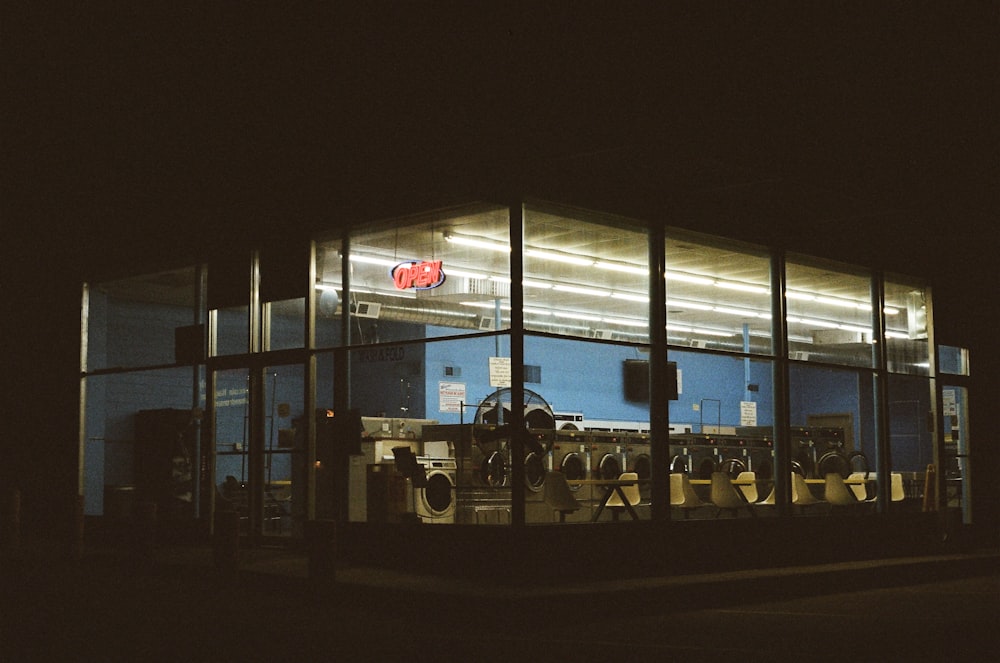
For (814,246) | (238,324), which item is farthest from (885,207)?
(238,324)

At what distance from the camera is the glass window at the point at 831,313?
15406 mm

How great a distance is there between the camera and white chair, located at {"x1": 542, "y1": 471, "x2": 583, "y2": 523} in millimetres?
13000

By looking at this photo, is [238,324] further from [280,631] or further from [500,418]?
[280,631]

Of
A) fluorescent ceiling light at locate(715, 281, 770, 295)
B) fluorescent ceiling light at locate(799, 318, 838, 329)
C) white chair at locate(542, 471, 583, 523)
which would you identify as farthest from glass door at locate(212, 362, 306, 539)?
fluorescent ceiling light at locate(799, 318, 838, 329)

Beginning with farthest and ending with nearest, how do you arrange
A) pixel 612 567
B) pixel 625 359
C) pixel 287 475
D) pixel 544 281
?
pixel 625 359 → pixel 287 475 → pixel 544 281 → pixel 612 567

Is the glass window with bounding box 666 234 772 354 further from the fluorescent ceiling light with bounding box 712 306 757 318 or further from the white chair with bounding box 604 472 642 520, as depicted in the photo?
the white chair with bounding box 604 472 642 520

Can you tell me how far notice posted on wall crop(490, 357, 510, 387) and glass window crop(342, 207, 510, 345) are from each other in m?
0.52

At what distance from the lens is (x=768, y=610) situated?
10.8m

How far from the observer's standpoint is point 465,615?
32.4 ft

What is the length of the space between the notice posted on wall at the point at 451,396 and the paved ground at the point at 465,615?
4.86 meters

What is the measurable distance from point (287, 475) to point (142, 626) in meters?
5.64

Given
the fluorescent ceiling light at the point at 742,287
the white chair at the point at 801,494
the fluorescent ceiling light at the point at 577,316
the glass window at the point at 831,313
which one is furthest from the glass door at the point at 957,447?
the fluorescent ceiling light at the point at 577,316

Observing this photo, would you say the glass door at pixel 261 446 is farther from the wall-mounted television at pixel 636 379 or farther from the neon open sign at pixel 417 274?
A: the wall-mounted television at pixel 636 379

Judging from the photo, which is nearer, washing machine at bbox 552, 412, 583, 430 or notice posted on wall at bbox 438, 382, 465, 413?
notice posted on wall at bbox 438, 382, 465, 413
